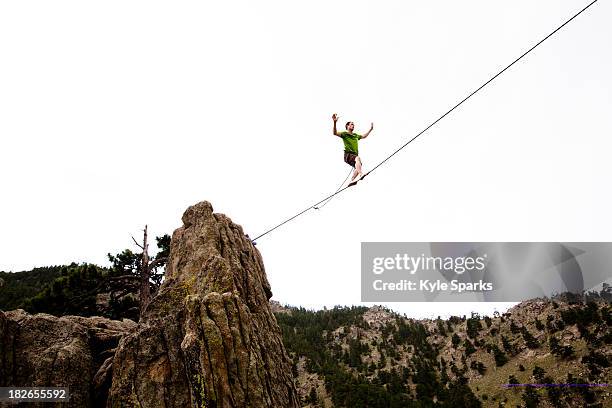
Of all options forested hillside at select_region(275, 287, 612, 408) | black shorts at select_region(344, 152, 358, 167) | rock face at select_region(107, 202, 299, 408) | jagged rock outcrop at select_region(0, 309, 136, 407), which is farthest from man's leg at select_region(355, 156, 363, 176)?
forested hillside at select_region(275, 287, 612, 408)

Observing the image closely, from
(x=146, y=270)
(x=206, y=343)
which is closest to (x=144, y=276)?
(x=146, y=270)

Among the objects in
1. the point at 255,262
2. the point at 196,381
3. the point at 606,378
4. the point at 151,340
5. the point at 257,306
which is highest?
the point at 255,262

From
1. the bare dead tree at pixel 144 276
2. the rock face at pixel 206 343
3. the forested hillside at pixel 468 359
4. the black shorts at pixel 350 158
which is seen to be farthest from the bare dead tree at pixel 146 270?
the forested hillside at pixel 468 359

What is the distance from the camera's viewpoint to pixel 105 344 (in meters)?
15.5

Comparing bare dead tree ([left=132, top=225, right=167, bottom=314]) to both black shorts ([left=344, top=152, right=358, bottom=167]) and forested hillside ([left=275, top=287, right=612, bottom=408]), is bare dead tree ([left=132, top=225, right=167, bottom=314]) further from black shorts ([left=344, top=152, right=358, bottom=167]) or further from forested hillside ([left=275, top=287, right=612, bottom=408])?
forested hillside ([left=275, top=287, right=612, bottom=408])

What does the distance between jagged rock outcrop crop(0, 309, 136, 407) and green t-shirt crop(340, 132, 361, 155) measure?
11.3 meters

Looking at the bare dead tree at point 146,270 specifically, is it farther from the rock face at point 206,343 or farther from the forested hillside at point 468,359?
the forested hillside at point 468,359

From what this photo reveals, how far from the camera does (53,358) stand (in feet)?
44.4

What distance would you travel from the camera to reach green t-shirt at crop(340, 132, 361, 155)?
48.7 ft

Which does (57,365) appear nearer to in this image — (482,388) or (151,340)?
(151,340)

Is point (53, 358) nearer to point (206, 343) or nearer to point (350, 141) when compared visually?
point (206, 343)

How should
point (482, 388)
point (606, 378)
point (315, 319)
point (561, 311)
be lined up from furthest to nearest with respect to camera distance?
1. point (315, 319)
2. point (561, 311)
3. point (482, 388)
4. point (606, 378)

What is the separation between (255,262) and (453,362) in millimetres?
41599

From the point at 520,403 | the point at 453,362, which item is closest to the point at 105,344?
the point at 520,403
